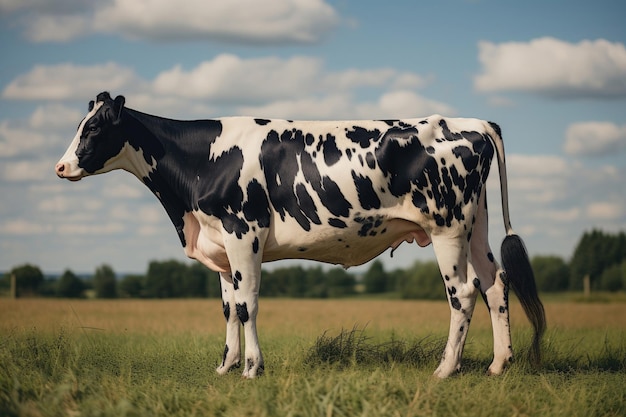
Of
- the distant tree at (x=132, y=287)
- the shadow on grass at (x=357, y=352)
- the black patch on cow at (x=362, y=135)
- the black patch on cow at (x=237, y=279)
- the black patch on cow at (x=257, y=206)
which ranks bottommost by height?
the distant tree at (x=132, y=287)

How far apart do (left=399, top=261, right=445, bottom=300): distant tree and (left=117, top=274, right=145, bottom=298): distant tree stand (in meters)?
14.2

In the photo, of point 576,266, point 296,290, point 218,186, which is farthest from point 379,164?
point 576,266

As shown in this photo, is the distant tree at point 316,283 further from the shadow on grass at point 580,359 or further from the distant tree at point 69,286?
the shadow on grass at point 580,359

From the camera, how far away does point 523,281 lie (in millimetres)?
9734

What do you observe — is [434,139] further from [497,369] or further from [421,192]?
[497,369]

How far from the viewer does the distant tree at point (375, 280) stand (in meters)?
40.9

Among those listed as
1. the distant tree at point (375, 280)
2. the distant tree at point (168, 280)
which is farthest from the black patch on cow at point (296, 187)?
the distant tree at point (375, 280)

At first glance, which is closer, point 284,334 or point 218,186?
point 218,186

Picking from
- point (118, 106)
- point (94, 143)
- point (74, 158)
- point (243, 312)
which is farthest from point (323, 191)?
point (74, 158)

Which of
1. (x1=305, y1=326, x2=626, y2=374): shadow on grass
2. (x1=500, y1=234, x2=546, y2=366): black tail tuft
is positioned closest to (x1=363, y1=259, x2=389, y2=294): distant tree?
(x1=305, y1=326, x2=626, y2=374): shadow on grass

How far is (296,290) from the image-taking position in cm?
A: 3706

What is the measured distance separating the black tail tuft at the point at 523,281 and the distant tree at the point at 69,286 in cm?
2852

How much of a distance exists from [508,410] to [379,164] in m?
3.37

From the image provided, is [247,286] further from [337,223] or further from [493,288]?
[493,288]
